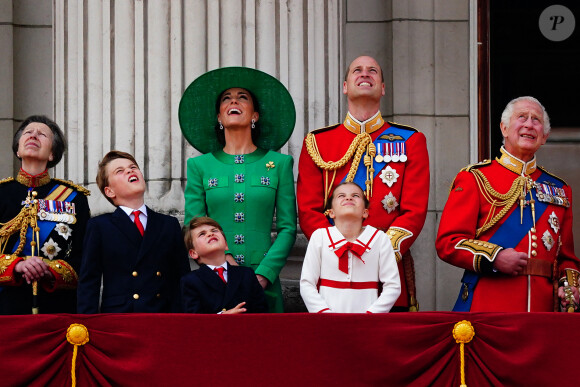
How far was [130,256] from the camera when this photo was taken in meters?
7.20

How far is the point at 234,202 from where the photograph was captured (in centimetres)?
778

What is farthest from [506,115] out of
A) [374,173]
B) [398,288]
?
[398,288]

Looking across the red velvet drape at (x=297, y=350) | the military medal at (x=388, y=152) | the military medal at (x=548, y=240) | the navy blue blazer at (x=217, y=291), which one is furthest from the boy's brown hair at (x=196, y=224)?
the military medal at (x=548, y=240)

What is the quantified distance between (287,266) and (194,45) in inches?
58.2

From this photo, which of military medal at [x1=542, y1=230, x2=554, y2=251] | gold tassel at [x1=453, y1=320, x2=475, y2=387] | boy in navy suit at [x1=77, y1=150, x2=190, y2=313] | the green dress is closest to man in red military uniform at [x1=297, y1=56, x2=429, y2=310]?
the green dress

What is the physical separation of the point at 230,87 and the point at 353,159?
32.3 inches

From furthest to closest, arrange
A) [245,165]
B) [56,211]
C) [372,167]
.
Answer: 1. [245,165]
2. [372,167]
3. [56,211]

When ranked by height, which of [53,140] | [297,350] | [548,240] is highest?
[53,140]

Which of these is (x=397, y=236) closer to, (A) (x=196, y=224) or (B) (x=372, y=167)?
(B) (x=372, y=167)

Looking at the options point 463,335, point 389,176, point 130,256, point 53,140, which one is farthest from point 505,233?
point 53,140

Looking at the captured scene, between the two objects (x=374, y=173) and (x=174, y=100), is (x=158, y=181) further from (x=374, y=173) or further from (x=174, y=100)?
(x=374, y=173)

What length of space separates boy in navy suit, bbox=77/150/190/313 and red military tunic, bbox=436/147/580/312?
4.53ft

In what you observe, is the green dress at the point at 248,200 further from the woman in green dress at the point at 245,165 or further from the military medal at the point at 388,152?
the military medal at the point at 388,152

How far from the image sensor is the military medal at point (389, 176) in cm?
766
